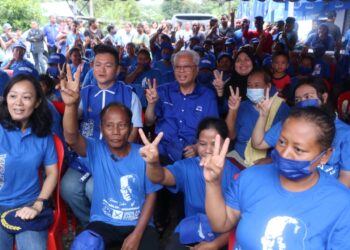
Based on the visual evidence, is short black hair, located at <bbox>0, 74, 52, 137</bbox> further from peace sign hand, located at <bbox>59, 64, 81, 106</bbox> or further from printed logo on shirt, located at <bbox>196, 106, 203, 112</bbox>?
printed logo on shirt, located at <bbox>196, 106, 203, 112</bbox>

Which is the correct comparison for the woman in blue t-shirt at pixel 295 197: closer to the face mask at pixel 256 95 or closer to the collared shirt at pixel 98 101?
the face mask at pixel 256 95

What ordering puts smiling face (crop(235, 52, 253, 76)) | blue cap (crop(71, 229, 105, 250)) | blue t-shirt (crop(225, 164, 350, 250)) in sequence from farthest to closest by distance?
smiling face (crop(235, 52, 253, 76)) < blue cap (crop(71, 229, 105, 250)) < blue t-shirt (crop(225, 164, 350, 250))

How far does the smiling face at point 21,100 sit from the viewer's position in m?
2.31

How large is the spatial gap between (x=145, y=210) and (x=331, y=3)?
8831mm

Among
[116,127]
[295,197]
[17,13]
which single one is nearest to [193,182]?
[116,127]

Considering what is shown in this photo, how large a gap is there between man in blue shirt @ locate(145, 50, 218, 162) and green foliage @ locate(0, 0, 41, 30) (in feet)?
49.2

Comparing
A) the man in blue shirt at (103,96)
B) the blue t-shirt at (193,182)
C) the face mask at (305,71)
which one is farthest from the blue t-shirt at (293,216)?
the face mask at (305,71)

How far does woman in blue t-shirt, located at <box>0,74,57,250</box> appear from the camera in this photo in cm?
230

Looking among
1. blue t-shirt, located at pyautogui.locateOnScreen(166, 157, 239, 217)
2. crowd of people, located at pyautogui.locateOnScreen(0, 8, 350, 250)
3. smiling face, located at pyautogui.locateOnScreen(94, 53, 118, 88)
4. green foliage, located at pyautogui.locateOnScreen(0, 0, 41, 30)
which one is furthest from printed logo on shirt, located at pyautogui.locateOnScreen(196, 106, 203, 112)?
green foliage, located at pyautogui.locateOnScreen(0, 0, 41, 30)

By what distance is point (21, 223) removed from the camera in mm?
2146

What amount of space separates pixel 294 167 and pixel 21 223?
1523mm

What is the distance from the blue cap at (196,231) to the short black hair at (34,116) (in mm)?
1043

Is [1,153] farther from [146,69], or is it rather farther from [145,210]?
[146,69]

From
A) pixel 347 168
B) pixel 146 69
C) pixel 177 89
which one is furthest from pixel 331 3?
pixel 347 168
